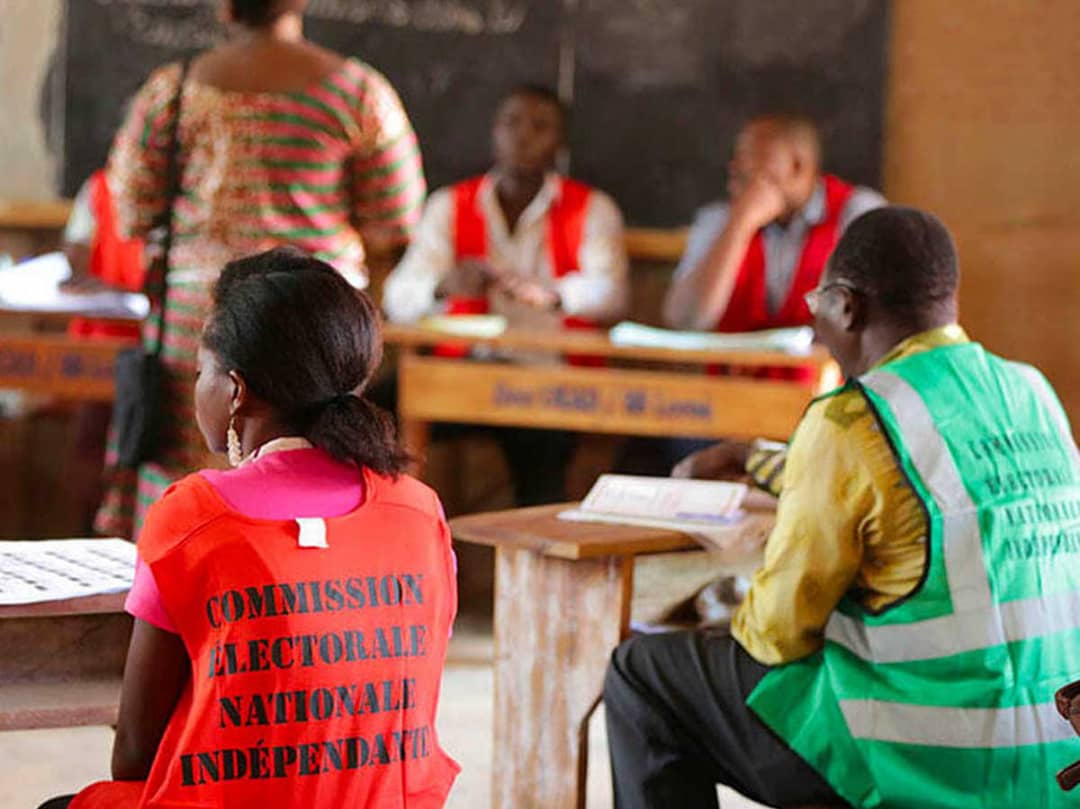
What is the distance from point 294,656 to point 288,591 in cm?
7

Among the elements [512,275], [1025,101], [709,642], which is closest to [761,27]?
[1025,101]

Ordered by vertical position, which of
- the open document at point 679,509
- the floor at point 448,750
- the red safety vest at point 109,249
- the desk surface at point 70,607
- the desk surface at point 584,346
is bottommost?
the floor at point 448,750

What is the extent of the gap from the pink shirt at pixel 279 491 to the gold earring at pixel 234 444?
0.08 m

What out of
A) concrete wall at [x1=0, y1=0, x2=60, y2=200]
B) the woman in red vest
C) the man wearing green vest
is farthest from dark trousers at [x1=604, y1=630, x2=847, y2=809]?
concrete wall at [x1=0, y1=0, x2=60, y2=200]

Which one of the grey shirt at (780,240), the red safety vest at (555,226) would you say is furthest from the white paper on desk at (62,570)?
the red safety vest at (555,226)

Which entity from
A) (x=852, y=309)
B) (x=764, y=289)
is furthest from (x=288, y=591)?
(x=764, y=289)

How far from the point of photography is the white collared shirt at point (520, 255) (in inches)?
225

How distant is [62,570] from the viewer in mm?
2119

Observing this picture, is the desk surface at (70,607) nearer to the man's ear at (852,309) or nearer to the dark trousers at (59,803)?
the dark trousers at (59,803)

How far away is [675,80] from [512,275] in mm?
1185

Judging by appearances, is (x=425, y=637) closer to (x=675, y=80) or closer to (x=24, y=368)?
(x=24, y=368)

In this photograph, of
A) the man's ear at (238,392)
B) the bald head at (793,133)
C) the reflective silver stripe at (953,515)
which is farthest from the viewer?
the bald head at (793,133)

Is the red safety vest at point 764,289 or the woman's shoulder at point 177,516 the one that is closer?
the woman's shoulder at point 177,516

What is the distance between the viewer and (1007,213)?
20.1ft
